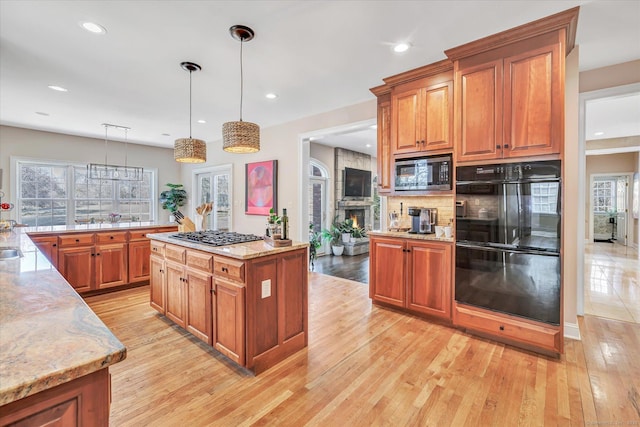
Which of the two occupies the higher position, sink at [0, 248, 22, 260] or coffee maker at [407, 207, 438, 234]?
coffee maker at [407, 207, 438, 234]

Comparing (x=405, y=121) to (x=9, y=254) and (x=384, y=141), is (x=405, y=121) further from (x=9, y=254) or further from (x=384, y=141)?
(x=9, y=254)

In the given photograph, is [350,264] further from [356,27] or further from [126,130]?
[126,130]

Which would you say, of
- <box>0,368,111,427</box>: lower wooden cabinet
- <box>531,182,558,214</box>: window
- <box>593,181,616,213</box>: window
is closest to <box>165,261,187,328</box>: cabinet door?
<box>0,368,111,427</box>: lower wooden cabinet

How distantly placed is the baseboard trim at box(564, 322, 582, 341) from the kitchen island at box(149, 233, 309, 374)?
245 centimetres

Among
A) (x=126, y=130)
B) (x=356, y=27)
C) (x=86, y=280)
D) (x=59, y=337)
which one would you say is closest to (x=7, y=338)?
(x=59, y=337)

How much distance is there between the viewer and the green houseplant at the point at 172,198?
297 inches

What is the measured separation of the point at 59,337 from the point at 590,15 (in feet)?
12.3

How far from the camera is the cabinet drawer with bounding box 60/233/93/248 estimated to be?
3.68 meters

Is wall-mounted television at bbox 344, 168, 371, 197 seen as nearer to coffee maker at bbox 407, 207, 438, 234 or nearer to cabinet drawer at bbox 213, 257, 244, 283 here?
coffee maker at bbox 407, 207, 438, 234

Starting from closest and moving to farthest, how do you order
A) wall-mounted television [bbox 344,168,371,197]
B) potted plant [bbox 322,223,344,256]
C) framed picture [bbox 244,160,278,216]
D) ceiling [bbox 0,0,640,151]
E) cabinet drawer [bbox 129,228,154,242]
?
1. ceiling [bbox 0,0,640,151]
2. cabinet drawer [bbox 129,228,154,242]
3. framed picture [bbox 244,160,278,216]
4. potted plant [bbox 322,223,344,256]
5. wall-mounted television [bbox 344,168,371,197]

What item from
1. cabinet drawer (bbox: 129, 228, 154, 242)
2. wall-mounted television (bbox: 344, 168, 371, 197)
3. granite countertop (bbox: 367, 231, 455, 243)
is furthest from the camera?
wall-mounted television (bbox: 344, 168, 371, 197)

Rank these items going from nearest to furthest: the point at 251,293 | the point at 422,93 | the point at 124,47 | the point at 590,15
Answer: the point at 251,293 < the point at 590,15 < the point at 124,47 < the point at 422,93

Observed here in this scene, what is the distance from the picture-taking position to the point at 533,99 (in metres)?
2.43

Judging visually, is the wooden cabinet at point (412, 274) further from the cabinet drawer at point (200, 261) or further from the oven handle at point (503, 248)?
the cabinet drawer at point (200, 261)
